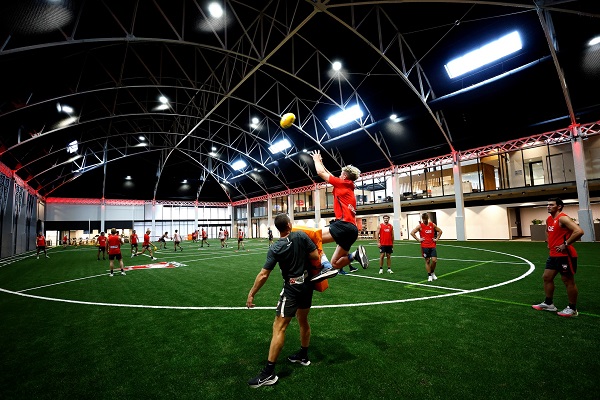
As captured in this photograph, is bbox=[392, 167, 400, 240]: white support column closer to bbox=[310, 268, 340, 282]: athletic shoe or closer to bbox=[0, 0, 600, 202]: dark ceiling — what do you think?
bbox=[0, 0, 600, 202]: dark ceiling

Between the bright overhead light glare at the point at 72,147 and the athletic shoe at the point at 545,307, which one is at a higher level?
the bright overhead light glare at the point at 72,147

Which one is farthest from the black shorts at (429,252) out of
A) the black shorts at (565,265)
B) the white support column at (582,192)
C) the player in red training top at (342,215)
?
the white support column at (582,192)

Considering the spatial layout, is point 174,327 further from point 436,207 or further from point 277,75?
point 436,207

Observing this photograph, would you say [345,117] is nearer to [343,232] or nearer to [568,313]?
[568,313]

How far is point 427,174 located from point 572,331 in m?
35.2

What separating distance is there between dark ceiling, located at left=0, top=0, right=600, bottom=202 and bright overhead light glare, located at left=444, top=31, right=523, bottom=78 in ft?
1.62

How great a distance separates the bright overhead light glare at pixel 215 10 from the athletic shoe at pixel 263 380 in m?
21.7

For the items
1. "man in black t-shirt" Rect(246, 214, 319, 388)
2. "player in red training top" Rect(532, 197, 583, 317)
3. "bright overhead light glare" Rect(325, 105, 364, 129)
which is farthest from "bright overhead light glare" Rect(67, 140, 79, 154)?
"player in red training top" Rect(532, 197, 583, 317)

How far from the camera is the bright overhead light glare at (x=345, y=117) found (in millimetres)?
29484

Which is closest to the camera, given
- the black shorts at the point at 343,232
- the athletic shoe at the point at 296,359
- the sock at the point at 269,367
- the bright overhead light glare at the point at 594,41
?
the sock at the point at 269,367

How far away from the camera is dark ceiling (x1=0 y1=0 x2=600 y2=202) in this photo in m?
17.5

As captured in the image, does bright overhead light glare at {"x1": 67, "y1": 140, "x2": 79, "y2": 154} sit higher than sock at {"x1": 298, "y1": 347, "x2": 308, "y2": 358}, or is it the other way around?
bright overhead light glare at {"x1": 67, "y1": 140, "x2": 79, "y2": 154}

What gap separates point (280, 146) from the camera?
40.1 meters

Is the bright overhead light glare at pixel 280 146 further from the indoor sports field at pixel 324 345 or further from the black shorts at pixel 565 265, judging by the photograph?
the black shorts at pixel 565 265
